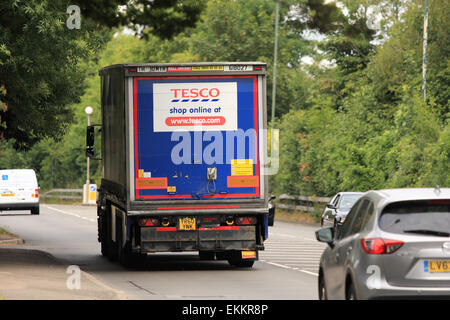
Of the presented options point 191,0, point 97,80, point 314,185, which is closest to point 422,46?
point 314,185

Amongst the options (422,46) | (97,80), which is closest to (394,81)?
(422,46)

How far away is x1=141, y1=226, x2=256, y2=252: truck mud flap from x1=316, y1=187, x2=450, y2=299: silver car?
972 cm

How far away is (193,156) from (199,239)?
1.51m

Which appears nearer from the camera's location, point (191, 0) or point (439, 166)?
point (191, 0)

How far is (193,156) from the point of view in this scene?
68.3 ft

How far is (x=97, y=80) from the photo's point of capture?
8819 cm

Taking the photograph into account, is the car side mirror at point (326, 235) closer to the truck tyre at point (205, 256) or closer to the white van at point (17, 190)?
the truck tyre at point (205, 256)

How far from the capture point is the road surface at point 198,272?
55.8 feet

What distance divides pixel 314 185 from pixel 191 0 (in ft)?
98.4
